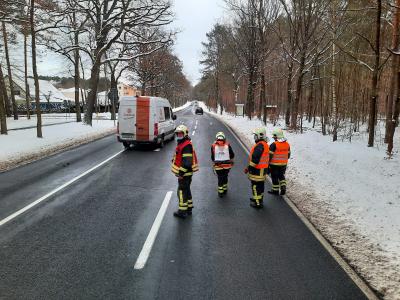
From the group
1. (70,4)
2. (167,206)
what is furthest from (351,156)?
(70,4)

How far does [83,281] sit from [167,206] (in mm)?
3450

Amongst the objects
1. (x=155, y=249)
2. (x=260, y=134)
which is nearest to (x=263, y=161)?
(x=260, y=134)

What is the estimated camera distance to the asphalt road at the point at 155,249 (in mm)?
4230

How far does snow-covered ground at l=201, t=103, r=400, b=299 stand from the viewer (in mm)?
4957

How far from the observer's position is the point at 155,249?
538 cm

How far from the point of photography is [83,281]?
14.3 feet

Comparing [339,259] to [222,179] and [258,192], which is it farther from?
[222,179]

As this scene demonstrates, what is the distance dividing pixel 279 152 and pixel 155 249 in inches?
175

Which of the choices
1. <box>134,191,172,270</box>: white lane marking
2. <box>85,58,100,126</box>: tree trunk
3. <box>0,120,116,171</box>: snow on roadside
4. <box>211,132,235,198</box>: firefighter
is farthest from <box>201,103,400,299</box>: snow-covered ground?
<box>85,58,100,126</box>: tree trunk

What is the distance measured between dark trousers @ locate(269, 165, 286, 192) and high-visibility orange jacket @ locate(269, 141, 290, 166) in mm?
104

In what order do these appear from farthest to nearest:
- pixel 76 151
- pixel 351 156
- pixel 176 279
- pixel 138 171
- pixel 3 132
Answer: pixel 3 132
pixel 76 151
pixel 351 156
pixel 138 171
pixel 176 279

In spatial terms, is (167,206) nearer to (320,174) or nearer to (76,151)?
(320,174)

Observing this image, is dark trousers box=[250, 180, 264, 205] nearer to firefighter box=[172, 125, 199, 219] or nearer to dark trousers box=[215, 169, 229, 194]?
dark trousers box=[215, 169, 229, 194]

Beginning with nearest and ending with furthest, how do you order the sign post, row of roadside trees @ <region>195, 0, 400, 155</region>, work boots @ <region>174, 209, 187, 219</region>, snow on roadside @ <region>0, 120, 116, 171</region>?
work boots @ <region>174, 209, 187, 219</region>
snow on roadside @ <region>0, 120, 116, 171</region>
row of roadside trees @ <region>195, 0, 400, 155</region>
the sign post
